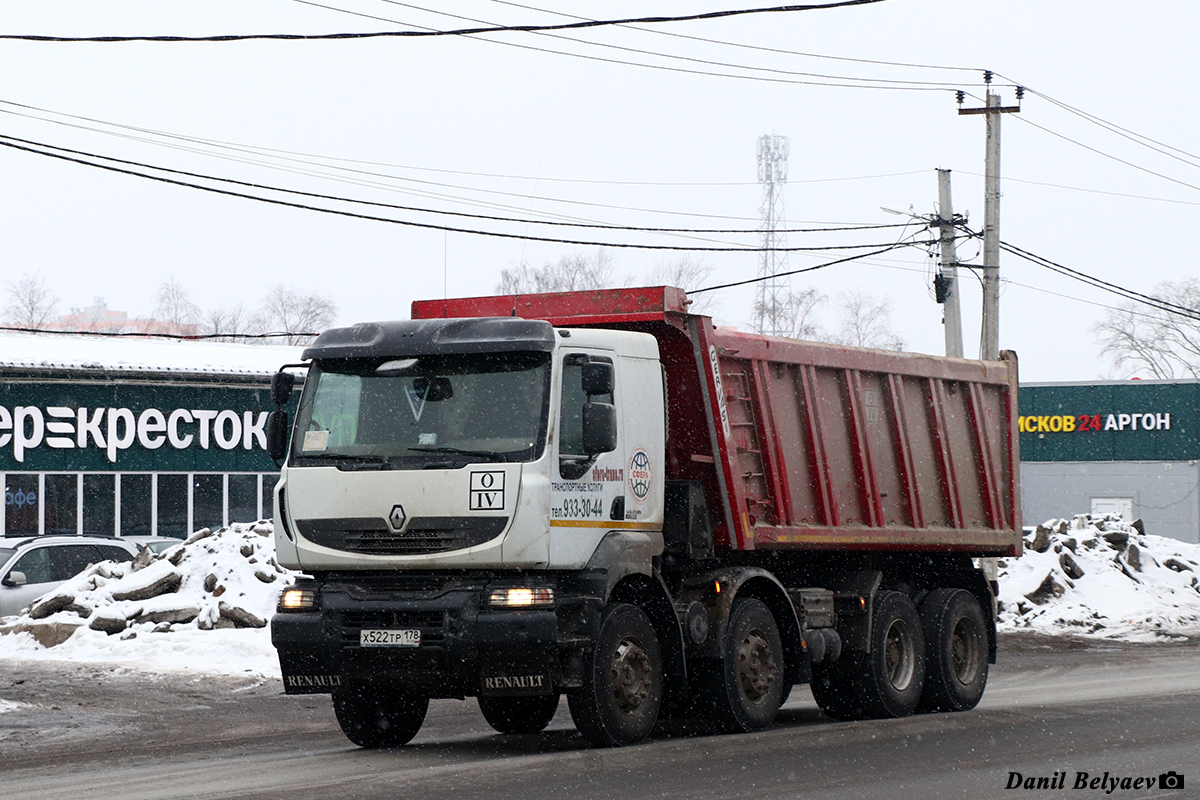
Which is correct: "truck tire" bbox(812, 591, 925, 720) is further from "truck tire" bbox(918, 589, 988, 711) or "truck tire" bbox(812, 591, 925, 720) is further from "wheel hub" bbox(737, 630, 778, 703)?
"wheel hub" bbox(737, 630, 778, 703)

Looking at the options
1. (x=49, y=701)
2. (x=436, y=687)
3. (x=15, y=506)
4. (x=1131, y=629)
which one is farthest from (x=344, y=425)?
(x=15, y=506)

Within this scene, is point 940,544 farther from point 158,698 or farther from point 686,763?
point 158,698

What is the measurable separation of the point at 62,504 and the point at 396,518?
2405 centimetres

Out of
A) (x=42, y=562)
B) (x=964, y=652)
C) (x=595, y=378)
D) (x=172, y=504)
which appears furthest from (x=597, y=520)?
(x=172, y=504)

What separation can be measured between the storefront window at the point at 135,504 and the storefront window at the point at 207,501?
3.41 feet

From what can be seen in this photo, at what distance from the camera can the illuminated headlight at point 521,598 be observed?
10383 mm

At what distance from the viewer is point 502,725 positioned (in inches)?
500

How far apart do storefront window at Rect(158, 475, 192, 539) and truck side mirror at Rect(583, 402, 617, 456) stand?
25.0 metres

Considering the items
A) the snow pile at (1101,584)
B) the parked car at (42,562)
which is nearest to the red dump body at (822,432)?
the snow pile at (1101,584)

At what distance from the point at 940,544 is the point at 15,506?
2273 cm

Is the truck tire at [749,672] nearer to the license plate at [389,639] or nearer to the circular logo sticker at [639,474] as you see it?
the circular logo sticker at [639,474]

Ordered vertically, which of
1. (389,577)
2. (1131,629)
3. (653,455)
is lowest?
(1131,629)

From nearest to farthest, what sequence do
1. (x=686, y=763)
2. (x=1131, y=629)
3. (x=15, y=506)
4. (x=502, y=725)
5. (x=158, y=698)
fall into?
(x=686, y=763) → (x=502, y=725) → (x=158, y=698) → (x=1131, y=629) → (x=15, y=506)

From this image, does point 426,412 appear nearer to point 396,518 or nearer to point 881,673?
point 396,518
